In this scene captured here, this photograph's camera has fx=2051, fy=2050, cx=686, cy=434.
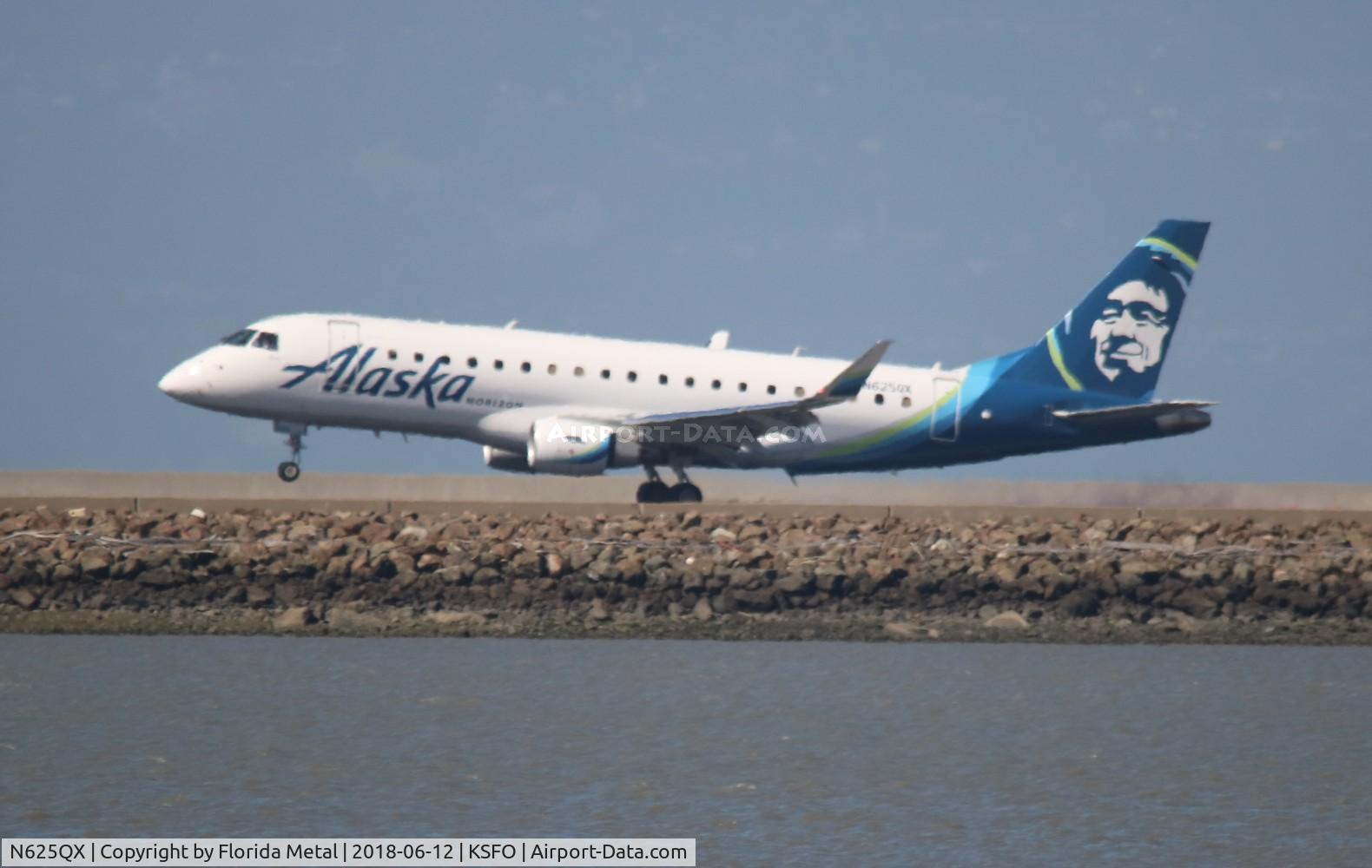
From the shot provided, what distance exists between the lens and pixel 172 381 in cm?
3506

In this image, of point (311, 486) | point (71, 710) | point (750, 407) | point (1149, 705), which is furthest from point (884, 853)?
point (311, 486)

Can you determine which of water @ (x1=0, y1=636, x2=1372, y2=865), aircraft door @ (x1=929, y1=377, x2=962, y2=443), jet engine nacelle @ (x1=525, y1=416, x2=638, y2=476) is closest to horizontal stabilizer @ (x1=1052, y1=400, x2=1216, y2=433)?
aircraft door @ (x1=929, y1=377, x2=962, y2=443)

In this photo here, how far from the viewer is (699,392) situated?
3588 centimetres

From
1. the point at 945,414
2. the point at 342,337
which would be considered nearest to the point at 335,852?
the point at 342,337

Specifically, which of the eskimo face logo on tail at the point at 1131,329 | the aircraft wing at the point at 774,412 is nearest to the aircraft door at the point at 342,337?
the aircraft wing at the point at 774,412

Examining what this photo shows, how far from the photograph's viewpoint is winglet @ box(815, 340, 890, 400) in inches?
1324

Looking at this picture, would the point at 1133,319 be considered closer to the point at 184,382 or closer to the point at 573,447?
the point at 573,447

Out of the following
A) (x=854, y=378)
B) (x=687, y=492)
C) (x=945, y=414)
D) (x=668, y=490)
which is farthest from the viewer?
(x=945, y=414)

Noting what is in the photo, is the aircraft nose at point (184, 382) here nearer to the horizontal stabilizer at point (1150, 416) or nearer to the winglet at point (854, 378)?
the winglet at point (854, 378)

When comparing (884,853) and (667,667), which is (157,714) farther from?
(884,853)

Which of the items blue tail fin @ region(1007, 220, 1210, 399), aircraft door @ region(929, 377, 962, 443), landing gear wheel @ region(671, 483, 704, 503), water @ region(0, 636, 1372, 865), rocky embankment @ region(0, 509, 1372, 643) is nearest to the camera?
water @ region(0, 636, 1372, 865)

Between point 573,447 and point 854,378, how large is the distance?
15.8 ft

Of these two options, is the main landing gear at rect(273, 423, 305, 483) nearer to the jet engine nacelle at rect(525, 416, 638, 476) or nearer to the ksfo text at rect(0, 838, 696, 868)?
the jet engine nacelle at rect(525, 416, 638, 476)

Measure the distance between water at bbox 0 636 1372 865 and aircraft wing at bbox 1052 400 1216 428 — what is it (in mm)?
10477
